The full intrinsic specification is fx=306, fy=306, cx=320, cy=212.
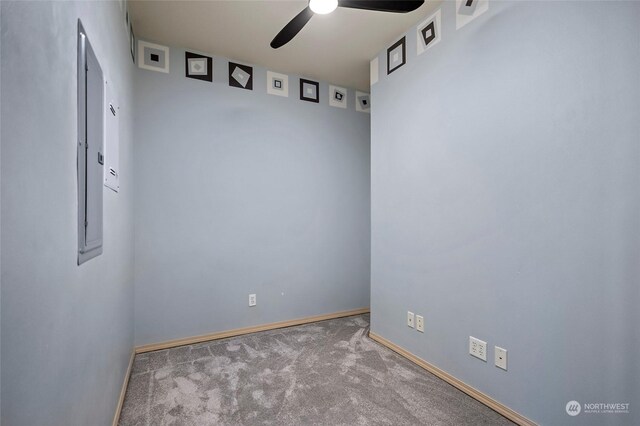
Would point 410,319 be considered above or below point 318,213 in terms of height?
below

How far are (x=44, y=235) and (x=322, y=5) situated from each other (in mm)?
1617

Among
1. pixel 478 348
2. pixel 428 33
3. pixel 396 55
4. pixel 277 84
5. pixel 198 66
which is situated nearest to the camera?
pixel 478 348

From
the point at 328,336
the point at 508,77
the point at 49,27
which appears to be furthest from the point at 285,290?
the point at 49,27

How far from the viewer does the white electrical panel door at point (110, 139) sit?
1.37m

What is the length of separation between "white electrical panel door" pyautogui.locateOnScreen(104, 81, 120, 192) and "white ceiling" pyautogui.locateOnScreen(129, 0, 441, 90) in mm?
1061

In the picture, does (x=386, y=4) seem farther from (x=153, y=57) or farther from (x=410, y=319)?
(x=410, y=319)

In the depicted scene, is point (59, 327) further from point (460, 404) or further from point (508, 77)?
point (508, 77)

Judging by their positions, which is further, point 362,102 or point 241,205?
point 362,102

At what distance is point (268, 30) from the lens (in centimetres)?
243

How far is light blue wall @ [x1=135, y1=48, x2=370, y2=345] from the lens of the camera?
2.61 metres

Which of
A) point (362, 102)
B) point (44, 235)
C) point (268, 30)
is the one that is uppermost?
point (268, 30)

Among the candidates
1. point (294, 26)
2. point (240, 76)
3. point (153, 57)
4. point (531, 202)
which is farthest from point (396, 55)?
point (153, 57)

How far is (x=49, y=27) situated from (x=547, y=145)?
6.51 ft

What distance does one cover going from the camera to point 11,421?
0.55 m
